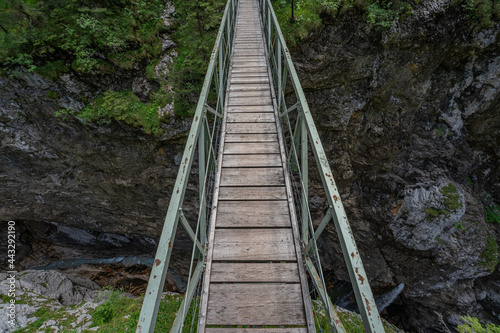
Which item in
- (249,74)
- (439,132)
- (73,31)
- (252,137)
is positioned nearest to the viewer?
(252,137)

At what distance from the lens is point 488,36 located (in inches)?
207

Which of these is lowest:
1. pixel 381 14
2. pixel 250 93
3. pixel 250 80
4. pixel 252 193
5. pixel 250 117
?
pixel 252 193

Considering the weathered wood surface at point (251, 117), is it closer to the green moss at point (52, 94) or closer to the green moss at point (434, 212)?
the green moss at point (52, 94)

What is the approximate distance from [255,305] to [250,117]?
92.5 inches

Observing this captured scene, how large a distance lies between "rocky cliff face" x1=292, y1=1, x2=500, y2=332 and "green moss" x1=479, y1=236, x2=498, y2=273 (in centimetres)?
3

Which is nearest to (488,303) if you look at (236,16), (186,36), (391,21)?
(391,21)

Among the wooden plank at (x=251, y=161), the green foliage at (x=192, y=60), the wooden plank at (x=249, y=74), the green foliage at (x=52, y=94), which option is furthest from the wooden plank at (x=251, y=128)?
the green foliage at (x=52, y=94)

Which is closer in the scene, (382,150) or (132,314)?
(132,314)

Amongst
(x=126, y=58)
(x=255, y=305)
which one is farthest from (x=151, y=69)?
(x=255, y=305)

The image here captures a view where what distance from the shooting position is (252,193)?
90.7 inches

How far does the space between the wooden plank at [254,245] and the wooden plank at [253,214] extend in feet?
0.19

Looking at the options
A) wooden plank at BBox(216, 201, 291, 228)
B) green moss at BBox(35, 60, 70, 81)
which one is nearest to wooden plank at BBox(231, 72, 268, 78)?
wooden plank at BBox(216, 201, 291, 228)

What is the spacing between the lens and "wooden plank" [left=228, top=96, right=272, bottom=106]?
3.35 meters

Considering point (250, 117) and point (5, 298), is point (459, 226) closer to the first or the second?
point (250, 117)
